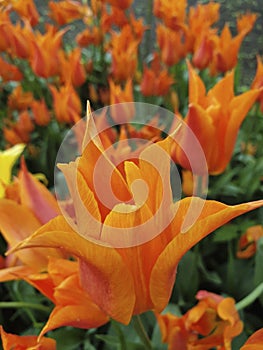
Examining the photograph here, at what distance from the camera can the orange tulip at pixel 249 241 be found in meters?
0.73

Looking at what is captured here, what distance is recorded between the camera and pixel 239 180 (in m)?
0.95

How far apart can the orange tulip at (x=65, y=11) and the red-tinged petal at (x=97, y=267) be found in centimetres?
86

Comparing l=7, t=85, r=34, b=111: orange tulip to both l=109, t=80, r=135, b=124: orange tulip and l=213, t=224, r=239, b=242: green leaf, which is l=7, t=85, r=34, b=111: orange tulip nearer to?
l=109, t=80, r=135, b=124: orange tulip

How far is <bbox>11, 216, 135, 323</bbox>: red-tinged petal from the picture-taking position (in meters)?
0.33

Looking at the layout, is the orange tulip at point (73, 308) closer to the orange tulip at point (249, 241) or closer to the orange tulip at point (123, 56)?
the orange tulip at point (249, 241)

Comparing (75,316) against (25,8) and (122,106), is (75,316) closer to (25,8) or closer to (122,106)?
(122,106)

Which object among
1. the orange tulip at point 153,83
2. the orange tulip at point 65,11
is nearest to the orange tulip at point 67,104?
the orange tulip at point 153,83

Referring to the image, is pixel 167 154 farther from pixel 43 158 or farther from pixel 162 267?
pixel 43 158

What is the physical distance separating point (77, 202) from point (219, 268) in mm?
553


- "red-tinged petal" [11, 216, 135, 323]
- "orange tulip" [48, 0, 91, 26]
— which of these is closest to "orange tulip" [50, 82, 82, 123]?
"orange tulip" [48, 0, 91, 26]

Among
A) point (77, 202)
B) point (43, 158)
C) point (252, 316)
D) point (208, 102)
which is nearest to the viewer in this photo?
point (77, 202)

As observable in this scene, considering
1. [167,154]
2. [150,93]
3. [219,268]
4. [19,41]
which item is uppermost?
[167,154]

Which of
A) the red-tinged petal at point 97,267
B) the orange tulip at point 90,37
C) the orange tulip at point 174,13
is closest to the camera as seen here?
the red-tinged petal at point 97,267

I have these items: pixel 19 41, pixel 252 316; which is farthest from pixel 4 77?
pixel 252 316
